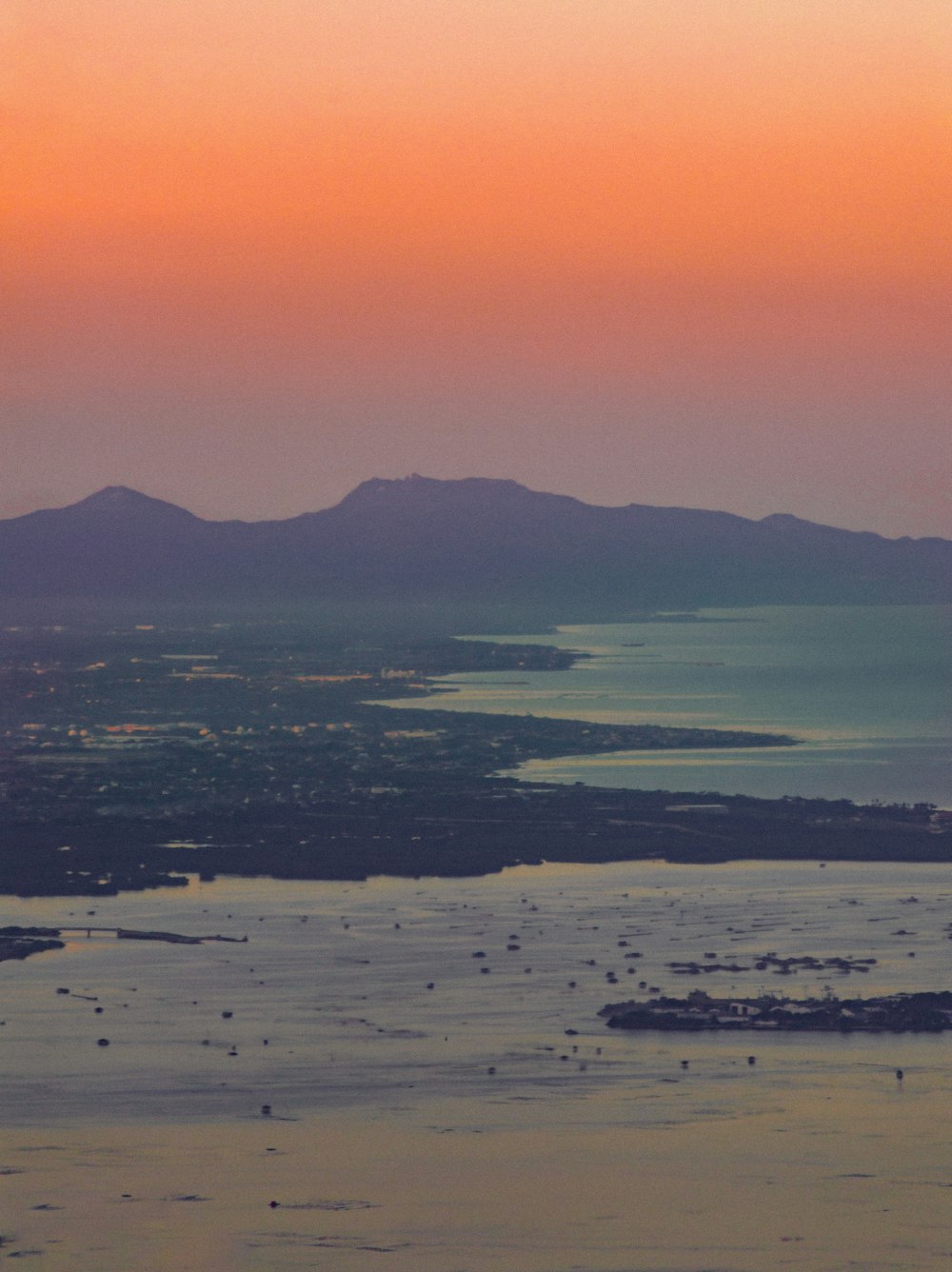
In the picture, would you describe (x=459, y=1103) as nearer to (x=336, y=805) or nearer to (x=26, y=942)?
Result: (x=26, y=942)

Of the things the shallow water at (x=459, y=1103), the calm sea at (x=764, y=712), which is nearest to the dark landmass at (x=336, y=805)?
the calm sea at (x=764, y=712)

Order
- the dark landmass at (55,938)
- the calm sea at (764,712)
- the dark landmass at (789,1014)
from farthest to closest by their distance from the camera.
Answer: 1. the calm sea at (764,712)
2. the dark landmass at (55,938)
3. the dark landmass at (789,1014)

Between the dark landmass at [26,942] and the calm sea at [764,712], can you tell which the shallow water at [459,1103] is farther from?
the calm sea at [764,712]

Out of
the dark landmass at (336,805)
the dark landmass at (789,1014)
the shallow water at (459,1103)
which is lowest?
the shallow water at (459,1103)

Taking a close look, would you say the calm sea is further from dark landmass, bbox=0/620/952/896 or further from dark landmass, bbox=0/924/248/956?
dark landmass, bbox=0/924/248/956

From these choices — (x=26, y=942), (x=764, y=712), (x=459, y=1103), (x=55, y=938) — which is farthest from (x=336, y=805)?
(x=764, y=712)

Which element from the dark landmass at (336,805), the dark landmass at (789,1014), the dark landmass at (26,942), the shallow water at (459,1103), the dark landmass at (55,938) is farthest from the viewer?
the dark landmass at (336,805)
